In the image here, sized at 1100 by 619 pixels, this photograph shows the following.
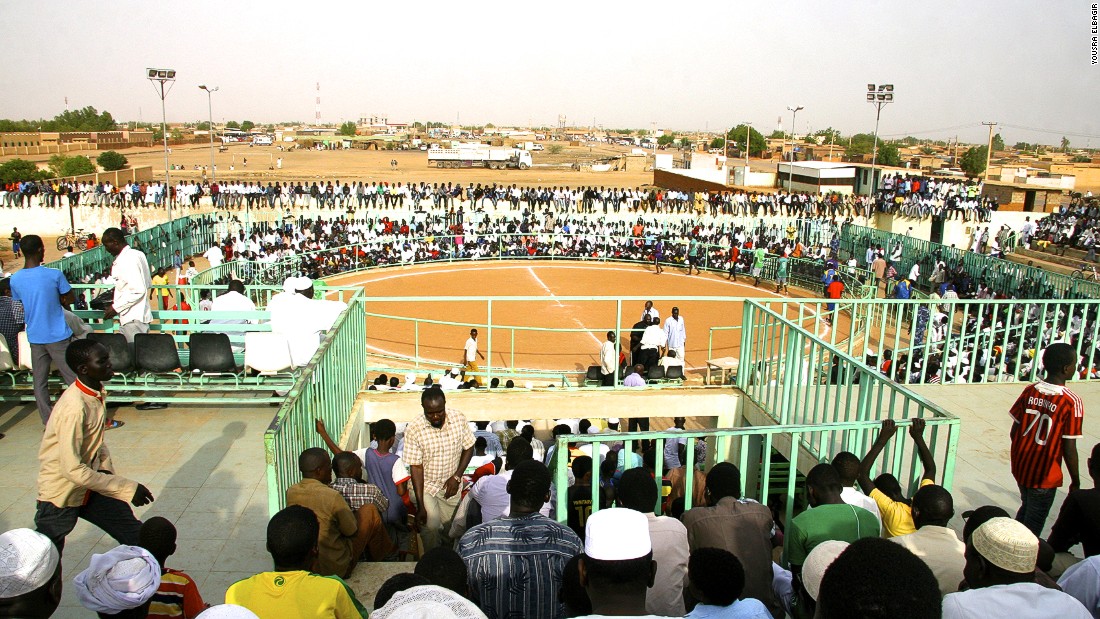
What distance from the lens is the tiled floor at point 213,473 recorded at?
525 cm

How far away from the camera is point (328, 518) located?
406 centimetres

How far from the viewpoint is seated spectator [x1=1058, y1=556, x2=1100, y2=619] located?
3.28m

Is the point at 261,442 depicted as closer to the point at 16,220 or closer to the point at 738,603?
the point at 738,603

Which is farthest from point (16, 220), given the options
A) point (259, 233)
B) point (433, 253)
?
point (433, 253)

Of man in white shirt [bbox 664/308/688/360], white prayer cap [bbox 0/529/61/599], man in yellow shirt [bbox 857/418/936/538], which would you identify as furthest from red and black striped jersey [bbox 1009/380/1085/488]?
man in white shirt [bbox 664/308/688/360]

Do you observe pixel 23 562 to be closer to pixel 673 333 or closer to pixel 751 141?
pixel 673 333

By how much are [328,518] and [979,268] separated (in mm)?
21727

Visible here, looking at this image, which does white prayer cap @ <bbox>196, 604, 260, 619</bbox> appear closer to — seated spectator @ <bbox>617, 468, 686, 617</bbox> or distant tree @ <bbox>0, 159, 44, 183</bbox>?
seated spectator @ <bbox>617, 468, 686, 617</bbox>

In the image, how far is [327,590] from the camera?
Result: 3078 mm

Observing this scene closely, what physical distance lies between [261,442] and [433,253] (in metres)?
21.3

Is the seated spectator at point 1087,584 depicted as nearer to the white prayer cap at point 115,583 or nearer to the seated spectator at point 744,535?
the seated spectator at point 744,535

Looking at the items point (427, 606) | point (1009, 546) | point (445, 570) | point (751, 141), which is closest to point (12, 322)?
point (445, 570)

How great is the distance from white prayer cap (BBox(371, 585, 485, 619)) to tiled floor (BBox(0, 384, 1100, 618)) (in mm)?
1605

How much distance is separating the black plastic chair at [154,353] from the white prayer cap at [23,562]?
14.9ft
